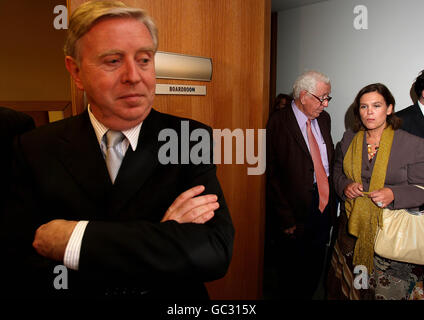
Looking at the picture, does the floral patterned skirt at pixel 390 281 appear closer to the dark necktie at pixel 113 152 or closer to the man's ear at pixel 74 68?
the dark necktie at pixel 113 152

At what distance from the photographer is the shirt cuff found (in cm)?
87

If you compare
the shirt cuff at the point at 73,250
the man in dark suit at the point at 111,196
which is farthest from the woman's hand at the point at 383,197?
the shirt cuff at the point at 73,250

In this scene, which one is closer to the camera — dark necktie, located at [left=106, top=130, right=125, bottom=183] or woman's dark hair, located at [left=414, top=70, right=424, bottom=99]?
dark necktie, located at [left=106, top=130, right=125, bottom=183]

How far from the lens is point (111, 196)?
103cm

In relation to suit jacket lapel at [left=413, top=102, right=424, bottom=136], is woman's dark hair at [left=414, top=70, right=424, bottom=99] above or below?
above

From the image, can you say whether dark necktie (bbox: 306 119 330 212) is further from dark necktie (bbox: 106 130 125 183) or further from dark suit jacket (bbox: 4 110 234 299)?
dark necktie (bbox: 106 130 125 183)

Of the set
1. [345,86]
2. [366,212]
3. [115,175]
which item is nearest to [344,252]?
[366,212]

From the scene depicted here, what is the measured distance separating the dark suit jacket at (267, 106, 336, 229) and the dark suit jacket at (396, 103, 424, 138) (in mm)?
573

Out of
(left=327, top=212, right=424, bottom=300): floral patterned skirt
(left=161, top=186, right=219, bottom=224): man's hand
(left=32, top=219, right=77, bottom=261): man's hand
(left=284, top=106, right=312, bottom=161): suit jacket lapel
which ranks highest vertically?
(left=284, top=106, right=312, bottom=161): suit jacket lapel

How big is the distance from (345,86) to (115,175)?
2662mm

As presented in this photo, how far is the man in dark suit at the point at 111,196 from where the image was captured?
89 cm

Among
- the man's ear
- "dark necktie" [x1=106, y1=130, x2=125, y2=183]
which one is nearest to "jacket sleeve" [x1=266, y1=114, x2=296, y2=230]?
"dark necktie" [x1=106, y1=130, x2=125, y2=183]

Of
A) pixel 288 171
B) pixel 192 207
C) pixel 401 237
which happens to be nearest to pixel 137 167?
pixel 192 207

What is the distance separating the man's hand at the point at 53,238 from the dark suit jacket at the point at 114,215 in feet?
0.16
